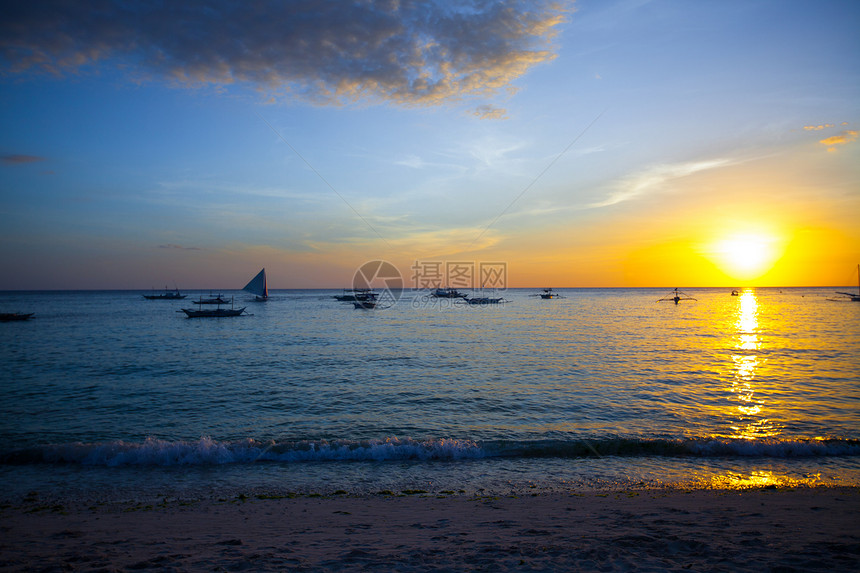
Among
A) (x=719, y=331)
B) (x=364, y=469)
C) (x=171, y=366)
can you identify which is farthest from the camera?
(x=719, y=331)

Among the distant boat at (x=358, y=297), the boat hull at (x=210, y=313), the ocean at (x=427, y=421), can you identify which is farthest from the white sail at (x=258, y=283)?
the ocean at (x=427, y=421)

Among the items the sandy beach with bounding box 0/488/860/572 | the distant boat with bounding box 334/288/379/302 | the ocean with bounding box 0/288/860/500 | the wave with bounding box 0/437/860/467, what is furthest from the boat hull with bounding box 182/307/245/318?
the sandy beach with bounding box 0/488/860/572

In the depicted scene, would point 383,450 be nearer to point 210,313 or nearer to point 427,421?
point 427,421

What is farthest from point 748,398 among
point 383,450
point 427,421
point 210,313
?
point 210,313

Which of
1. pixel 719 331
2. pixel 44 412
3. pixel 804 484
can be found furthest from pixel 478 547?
pixel 719 331

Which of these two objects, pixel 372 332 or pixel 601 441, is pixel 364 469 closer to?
pixel 601 441

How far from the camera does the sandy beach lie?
5.33 meters

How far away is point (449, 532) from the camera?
20.9 feet

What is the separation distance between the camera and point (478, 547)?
578 cm

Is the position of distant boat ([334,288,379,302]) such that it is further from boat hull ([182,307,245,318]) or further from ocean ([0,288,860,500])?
ocean ([0,288,860,500])

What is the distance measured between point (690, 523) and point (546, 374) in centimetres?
1394

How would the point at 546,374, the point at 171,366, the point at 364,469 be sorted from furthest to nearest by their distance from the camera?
the point at 171,366, the point at 546,374, the point at 364,469

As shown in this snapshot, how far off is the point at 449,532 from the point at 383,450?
4758 mm

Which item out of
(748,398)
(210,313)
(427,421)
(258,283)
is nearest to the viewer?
(427,421)
